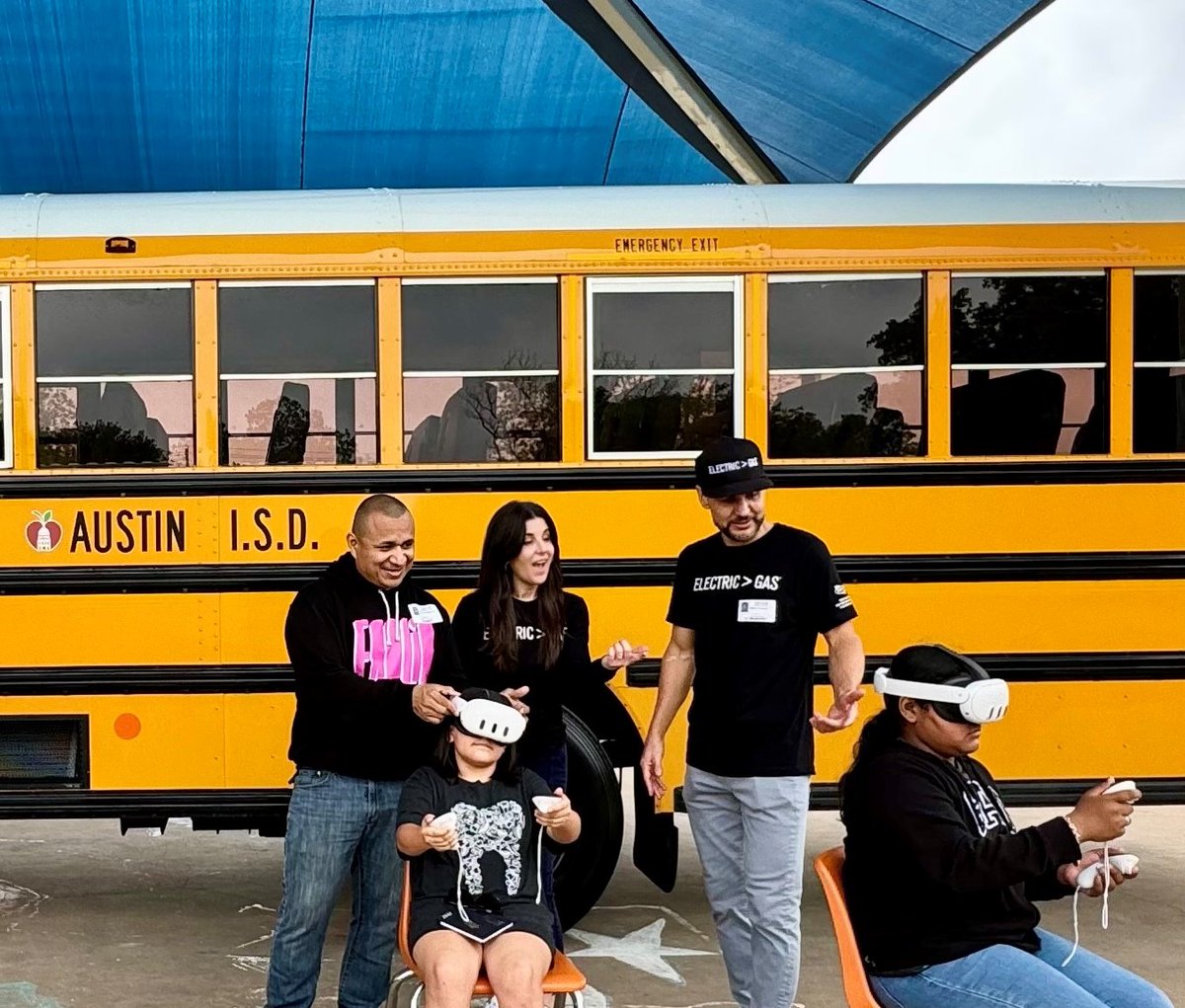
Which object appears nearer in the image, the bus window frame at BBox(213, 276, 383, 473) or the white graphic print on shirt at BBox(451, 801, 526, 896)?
the white graphic print on shirt at BBox(451, 801, 526, 896)

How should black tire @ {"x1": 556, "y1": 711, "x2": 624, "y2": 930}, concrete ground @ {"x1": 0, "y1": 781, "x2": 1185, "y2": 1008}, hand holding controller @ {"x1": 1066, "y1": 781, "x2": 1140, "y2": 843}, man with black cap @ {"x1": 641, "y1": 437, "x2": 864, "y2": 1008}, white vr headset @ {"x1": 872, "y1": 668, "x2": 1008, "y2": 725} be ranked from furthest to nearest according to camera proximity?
black tire @ {"x1": 556, "y1": 711, "x2": 624, "y2": 930} → concrete ground @ {"x1": 0, "y1": 781, "x2": 1185, "y2": 1008} → man with black cap @ {"x1": 641, "y1": 437, "x2": 864, "y2": 1008} → white vr headset @ {"x1": 872, "y1": 668, "x2": 1008, "y2": 725} → hand holding controller @ {"x1": 1066, "y1": 781, "x2": 1140, "y2": 843}

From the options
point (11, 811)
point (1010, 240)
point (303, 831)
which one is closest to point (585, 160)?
point (1010, 240)

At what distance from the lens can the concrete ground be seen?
4.31 m

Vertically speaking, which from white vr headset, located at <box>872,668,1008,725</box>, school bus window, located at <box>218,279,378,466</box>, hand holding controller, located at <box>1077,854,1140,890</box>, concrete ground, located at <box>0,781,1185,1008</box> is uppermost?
school bus window, located at <box>218,279,378,466</box>

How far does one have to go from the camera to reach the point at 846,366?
15.3 feet

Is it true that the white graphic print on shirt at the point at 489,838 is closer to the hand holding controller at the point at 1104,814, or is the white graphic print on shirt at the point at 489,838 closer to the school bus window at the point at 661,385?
the hand holding controller at the point at 1104,814

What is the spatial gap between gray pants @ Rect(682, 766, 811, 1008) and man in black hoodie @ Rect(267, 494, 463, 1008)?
2.37 feet

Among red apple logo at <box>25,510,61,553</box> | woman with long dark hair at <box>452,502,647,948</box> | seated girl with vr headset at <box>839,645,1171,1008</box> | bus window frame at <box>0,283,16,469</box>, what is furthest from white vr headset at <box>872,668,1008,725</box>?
bus window frame at <box>0,283,16,469</box>

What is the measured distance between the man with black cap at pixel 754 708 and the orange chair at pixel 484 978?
0.54 m

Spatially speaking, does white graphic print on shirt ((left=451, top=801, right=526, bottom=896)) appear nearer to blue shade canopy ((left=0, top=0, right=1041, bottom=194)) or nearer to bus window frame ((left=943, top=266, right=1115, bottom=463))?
bus window frame ((left=943, top=266, right=1115, bottom=463))

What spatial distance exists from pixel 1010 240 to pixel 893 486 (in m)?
0.90

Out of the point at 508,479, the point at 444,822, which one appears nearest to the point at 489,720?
the point at 444,822

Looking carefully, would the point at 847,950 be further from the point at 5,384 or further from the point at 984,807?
the point at 5,384

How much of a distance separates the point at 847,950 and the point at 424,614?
1319 mm
